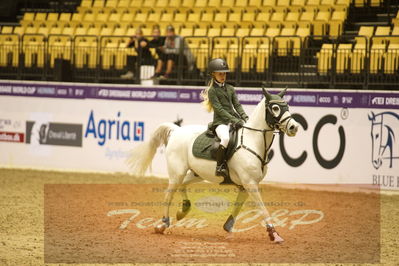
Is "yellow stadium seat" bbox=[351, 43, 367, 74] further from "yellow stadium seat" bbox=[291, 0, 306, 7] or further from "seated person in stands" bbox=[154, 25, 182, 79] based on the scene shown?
"seated person in stands" bbox=[154, 25, 182, 79]

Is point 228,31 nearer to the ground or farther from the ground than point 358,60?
farther from the ground

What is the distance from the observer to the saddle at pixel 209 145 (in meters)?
9.66

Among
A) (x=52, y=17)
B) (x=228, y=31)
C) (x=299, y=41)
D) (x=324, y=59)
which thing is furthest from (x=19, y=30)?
(x=324, y=59)

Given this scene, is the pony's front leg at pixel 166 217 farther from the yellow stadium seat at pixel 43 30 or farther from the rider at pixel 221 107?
the yellow stadium seat at pixel 43 30

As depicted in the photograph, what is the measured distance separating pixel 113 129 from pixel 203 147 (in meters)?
7.90

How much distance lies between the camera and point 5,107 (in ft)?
61.2

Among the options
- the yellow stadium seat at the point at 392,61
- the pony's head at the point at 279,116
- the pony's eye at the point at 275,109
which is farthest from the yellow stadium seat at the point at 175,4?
the pony's eye at the point at 275,109

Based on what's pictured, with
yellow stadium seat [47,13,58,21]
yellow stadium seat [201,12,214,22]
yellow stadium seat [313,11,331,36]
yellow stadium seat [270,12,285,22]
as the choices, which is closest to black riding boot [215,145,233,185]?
yellow stadium seat [313,11,331,36]

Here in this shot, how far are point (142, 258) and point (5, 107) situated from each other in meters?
11.9

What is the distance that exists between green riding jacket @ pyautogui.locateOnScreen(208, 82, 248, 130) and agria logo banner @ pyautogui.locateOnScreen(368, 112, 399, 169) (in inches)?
212

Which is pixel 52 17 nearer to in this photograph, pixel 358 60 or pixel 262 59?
pixel 262 59

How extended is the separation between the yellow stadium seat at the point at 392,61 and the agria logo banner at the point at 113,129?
6.35 meters

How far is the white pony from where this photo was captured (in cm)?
920

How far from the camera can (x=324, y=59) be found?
49.9 feet
